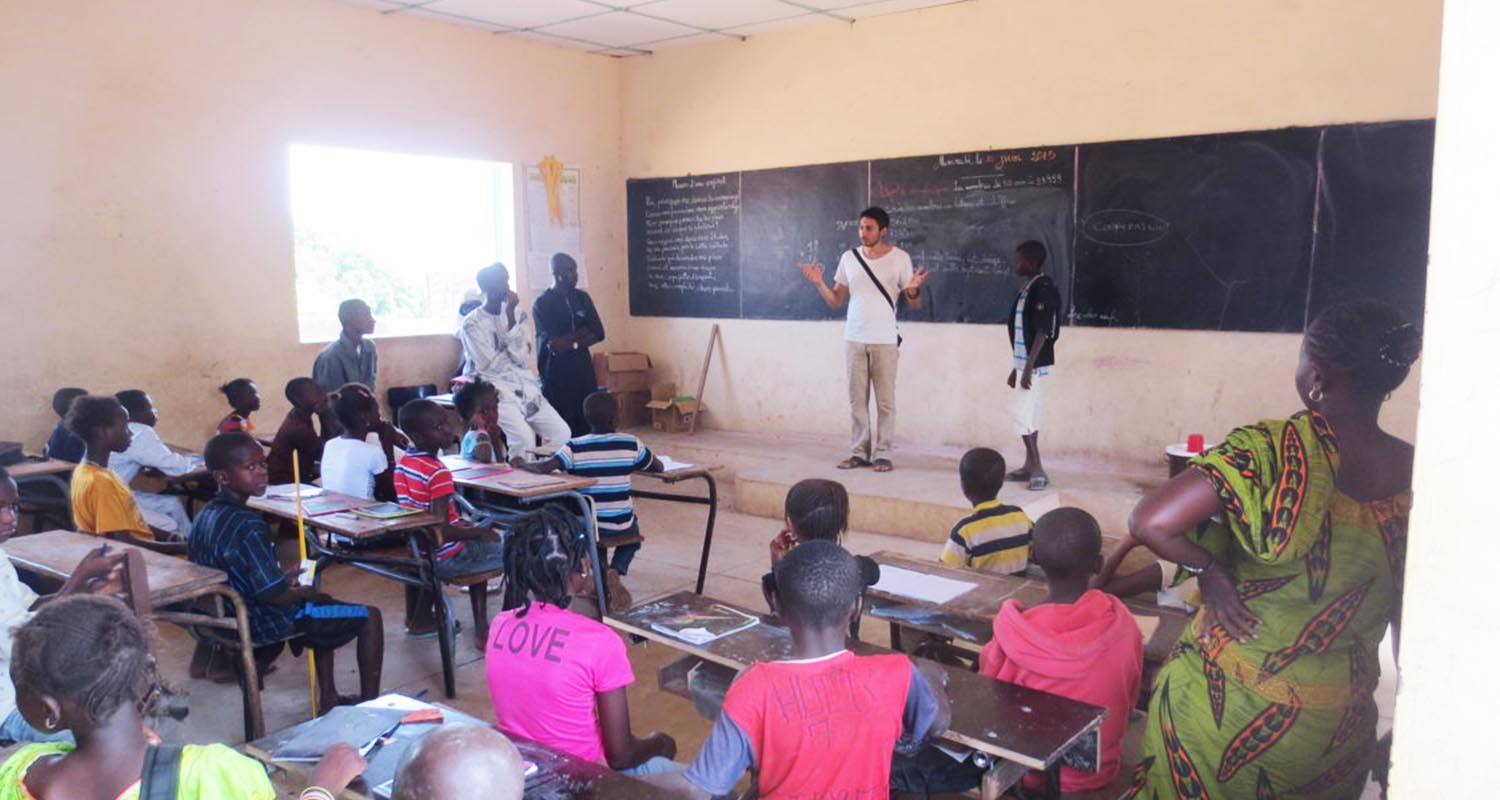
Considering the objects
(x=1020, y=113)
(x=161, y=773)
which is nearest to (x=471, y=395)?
(x=161, y=773)

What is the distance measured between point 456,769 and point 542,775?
46cm

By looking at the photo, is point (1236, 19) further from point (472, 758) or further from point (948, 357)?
point (472, 758)

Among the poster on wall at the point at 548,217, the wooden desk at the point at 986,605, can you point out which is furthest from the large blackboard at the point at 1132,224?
the wooden desk at the point at 986,605

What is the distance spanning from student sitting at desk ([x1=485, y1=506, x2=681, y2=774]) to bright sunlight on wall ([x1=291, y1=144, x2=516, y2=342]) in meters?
4.94

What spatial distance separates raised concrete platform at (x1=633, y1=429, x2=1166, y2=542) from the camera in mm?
5582

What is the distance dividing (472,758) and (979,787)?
42.7 inches

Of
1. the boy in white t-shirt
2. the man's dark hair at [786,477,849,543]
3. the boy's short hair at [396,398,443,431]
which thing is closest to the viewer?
the man's dark hair at [786,477,849,543]

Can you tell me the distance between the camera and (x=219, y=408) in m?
6.14

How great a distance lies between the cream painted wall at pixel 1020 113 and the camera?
5.35 metres

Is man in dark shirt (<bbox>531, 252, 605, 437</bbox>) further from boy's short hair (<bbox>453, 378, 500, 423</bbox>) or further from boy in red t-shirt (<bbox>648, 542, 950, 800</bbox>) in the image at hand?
boy in red t-shirt (<bbox>648, 542, 950, 800</bbox>)

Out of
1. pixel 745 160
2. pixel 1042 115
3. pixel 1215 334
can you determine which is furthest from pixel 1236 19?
pixel 745 160

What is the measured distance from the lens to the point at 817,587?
1.74 meters

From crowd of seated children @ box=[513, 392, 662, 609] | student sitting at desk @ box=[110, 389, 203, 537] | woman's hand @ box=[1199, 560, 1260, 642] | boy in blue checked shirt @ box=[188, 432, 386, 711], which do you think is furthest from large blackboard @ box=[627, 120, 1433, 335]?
boy in blue checked shirt @ box=[188, 432, 386, 711]

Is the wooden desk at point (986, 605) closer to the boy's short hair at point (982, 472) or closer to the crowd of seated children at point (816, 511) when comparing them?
the crowd of seated children at point (816, 511)
